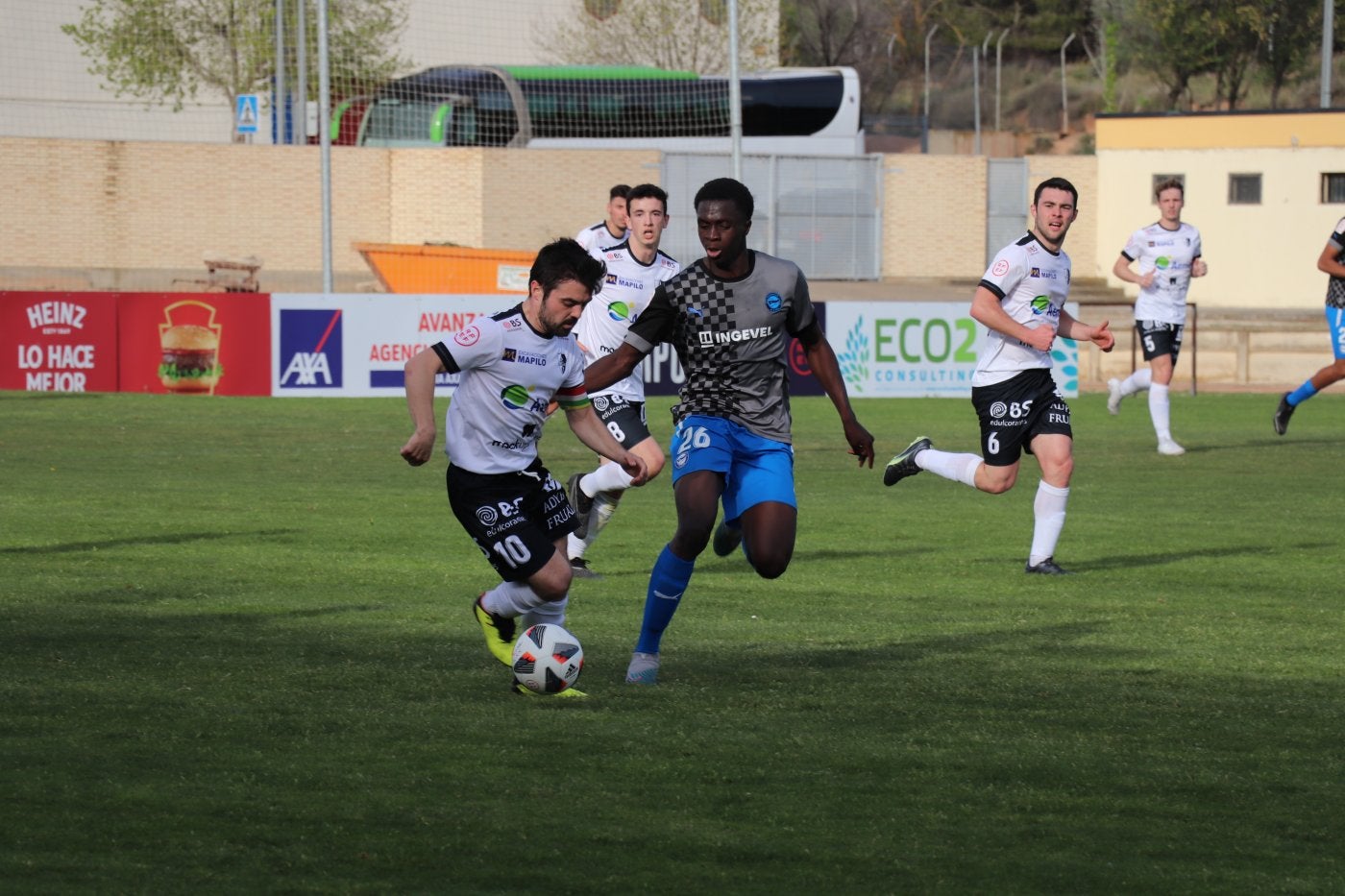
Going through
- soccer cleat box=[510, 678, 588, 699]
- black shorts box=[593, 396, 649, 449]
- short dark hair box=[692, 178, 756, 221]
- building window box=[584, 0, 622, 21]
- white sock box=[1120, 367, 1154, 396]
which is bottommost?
soccer cleat box=[510, 678, 588, 699]

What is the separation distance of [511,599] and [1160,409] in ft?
42.2

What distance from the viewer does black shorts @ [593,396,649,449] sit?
10.6 m

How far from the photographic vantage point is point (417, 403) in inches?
275

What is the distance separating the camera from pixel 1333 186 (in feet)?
150

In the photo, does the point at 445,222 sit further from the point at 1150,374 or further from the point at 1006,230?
the point at 1150,374

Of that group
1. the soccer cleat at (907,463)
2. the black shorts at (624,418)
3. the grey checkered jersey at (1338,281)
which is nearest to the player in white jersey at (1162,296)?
the grey checkered jersey at (1338,281)

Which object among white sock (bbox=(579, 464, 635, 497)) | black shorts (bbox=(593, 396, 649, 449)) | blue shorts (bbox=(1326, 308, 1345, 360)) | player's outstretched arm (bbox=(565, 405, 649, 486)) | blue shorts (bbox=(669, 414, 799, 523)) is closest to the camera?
player's outstretched arm (bbox=(565, 405, 649, 486))

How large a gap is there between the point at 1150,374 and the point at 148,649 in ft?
43.7

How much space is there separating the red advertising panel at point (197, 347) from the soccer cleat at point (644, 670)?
1743cm

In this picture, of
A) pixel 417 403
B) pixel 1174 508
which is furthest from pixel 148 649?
pixel 1174 508

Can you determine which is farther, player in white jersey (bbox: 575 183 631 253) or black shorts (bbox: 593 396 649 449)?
player in white jersey (bbox: 575 183 631 253)

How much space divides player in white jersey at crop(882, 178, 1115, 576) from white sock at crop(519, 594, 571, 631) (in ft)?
13.6

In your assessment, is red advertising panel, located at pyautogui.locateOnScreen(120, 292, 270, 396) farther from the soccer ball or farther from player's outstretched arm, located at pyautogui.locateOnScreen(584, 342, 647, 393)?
the soccer ball

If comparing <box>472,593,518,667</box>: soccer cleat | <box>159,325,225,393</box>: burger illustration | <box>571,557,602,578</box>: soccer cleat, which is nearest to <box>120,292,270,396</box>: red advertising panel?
<box>159,325,225,393</box>: burger illustration
